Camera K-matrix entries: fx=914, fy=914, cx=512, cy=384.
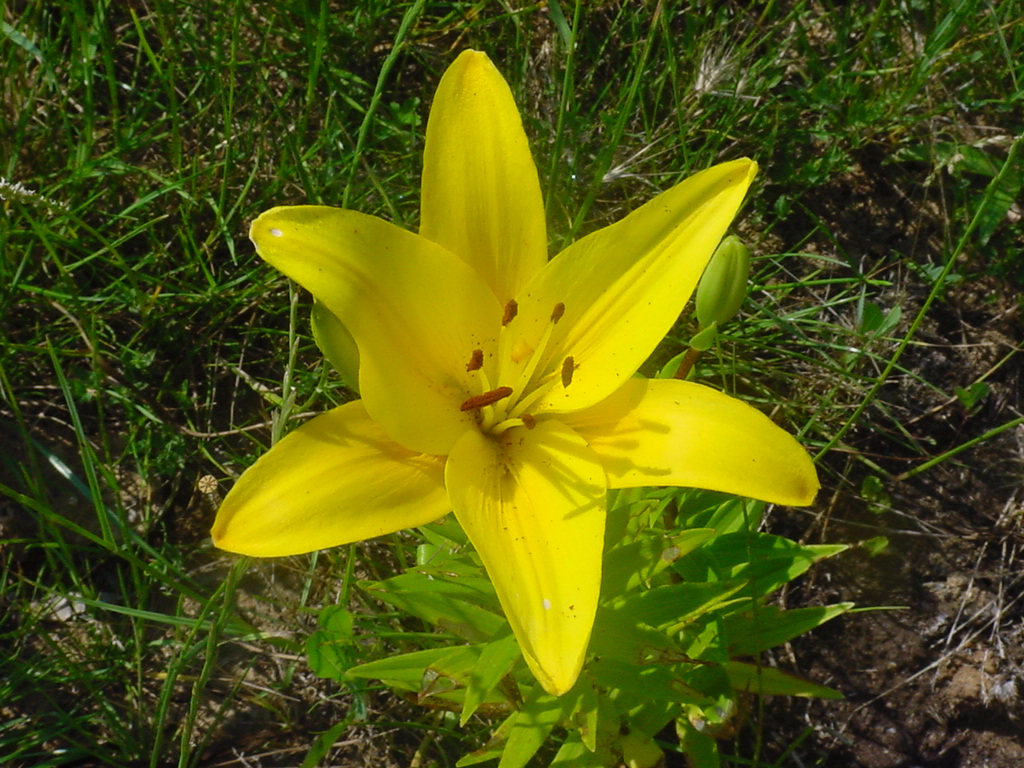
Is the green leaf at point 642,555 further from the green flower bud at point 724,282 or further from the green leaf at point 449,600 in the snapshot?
the green flower bud at point 724,282

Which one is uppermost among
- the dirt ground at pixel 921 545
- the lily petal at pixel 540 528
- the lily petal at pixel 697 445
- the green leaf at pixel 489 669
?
the lily petal at pixel 697 445

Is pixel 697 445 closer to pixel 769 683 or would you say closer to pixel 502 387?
pixel 502 387

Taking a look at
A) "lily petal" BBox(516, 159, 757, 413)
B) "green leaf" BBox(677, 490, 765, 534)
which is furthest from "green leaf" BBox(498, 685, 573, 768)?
"lily petal" BBox(516, 159, 757, 413)

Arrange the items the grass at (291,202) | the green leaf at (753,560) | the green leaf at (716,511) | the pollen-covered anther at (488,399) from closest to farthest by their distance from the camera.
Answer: the pollen-covered anther at (488,399) < the green leaf at (753,560) < the green leaf at (716,511) < the grass at (291,202)

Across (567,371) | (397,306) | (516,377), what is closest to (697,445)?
(567,371)

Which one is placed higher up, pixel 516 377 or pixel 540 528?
pixel 516 377

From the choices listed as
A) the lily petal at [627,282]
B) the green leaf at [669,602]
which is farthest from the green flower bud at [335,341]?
the green leaf at [669,602]

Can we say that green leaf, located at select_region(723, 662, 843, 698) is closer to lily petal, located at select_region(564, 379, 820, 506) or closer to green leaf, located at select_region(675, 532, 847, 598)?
green leaf, located at select_region(675, 532, 847, 598)
